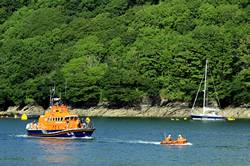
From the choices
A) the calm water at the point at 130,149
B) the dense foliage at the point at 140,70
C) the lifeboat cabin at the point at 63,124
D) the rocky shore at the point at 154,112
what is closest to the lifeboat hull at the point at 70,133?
the lifeboat cabin at the point at 63,124

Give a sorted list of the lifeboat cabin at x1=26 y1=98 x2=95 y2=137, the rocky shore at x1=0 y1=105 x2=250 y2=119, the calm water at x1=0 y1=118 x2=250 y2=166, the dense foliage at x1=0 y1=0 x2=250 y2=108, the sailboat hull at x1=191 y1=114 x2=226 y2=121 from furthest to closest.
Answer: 1. the dense foliage at x1=0 y1=0 x2=250 y2=108
2. the rocky shore at x1=0 y1=105 x2=250 y2=119
3. the sailboat hull at x1=191 y1=114 x2=226 y2=121
4. the lifeboat cabin at x1=26 y1=98 x2=95 y2=137
5. the calm water at x1=0 y1=118 x2=250 y2=166

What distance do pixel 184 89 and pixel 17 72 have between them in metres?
42.1

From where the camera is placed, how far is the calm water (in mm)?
78938

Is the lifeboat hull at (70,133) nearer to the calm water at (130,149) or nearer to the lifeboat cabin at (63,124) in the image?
the lifeboat cabin at (63,124)

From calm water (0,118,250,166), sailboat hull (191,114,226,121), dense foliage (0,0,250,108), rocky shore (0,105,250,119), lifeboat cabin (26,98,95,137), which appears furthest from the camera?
dense foliage (0,0,250,108)

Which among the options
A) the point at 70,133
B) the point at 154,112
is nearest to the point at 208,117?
the point at 154,112

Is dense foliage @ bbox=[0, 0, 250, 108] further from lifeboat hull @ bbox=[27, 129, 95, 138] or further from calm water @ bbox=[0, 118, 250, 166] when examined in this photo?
lifeboat hull @ bbox=[27, 129, 95, 138]

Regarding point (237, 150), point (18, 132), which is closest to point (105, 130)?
point (18, 132)

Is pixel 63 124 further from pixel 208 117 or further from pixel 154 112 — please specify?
pixel 154 112

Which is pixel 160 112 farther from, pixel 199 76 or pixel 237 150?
pixel 237 150

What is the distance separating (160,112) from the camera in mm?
165125

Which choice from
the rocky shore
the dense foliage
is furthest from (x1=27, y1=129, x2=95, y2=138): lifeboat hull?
the dense foliage

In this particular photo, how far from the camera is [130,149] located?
89.3 m

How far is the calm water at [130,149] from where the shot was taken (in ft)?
259
